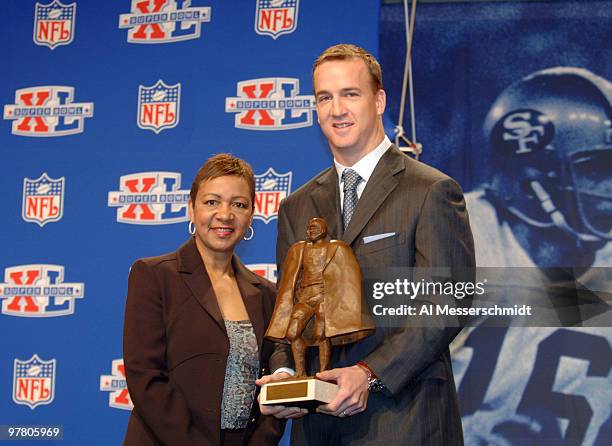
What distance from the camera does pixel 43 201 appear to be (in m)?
3.71

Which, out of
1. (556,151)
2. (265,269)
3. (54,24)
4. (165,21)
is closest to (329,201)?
(265,269)

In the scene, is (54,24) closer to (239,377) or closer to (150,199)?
(150,199)

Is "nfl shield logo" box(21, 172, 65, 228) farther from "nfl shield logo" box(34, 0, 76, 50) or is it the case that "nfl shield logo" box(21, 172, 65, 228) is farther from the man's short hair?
the man's short hair

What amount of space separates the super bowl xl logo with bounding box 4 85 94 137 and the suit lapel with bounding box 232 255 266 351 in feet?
4.67

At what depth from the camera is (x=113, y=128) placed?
3764mm

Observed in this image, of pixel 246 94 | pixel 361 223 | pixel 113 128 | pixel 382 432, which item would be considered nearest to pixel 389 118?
pixel 246 94

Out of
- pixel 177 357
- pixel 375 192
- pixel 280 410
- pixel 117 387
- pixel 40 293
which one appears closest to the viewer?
pixel 280 410

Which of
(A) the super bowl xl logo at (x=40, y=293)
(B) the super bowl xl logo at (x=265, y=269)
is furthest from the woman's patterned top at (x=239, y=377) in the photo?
(A) the super bowl xl logo at (x=40, y=293)

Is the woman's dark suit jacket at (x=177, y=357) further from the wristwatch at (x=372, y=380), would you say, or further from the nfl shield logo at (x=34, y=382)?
the nfl shield logo at (x=34, y=382)

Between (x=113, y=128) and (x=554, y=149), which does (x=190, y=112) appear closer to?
(x=113, y=128)

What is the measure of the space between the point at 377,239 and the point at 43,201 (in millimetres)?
2086

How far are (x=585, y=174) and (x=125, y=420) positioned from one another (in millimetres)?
2121

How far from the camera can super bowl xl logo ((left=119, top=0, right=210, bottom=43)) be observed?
3.81 meters

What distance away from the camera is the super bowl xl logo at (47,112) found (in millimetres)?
3783
